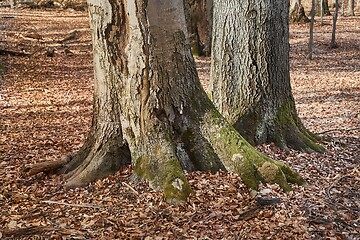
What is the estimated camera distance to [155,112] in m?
4.92

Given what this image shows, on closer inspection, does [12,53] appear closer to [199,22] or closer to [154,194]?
[199,22]

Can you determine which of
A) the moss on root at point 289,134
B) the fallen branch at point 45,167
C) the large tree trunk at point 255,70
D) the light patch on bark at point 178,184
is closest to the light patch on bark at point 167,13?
the light patch on bark at point 178,184

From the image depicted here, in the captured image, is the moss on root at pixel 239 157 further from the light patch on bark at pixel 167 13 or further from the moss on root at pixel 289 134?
the moss on root at pixel 289 134

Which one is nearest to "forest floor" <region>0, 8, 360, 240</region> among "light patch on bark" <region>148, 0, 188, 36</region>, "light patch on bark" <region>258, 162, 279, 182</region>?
"light patch on bark" <region>258, 162, 279, 182</region>

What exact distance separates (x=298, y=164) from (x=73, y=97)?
724 cm

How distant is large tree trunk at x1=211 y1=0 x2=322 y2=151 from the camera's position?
6.52 m

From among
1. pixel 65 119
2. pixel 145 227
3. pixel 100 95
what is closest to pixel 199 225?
pixel 145 227

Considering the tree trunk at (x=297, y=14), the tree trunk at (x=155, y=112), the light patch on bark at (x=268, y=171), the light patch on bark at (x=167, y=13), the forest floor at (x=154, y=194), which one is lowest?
the forest floor at (x=154, y=194)

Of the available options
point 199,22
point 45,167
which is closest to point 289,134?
point 45,167

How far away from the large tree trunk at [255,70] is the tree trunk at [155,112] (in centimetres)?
142

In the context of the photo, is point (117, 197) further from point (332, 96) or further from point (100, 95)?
point (332, 96)

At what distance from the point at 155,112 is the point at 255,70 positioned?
2.26 meters

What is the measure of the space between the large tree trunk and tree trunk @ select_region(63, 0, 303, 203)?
56.0 inches

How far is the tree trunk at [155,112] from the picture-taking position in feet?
15.7
